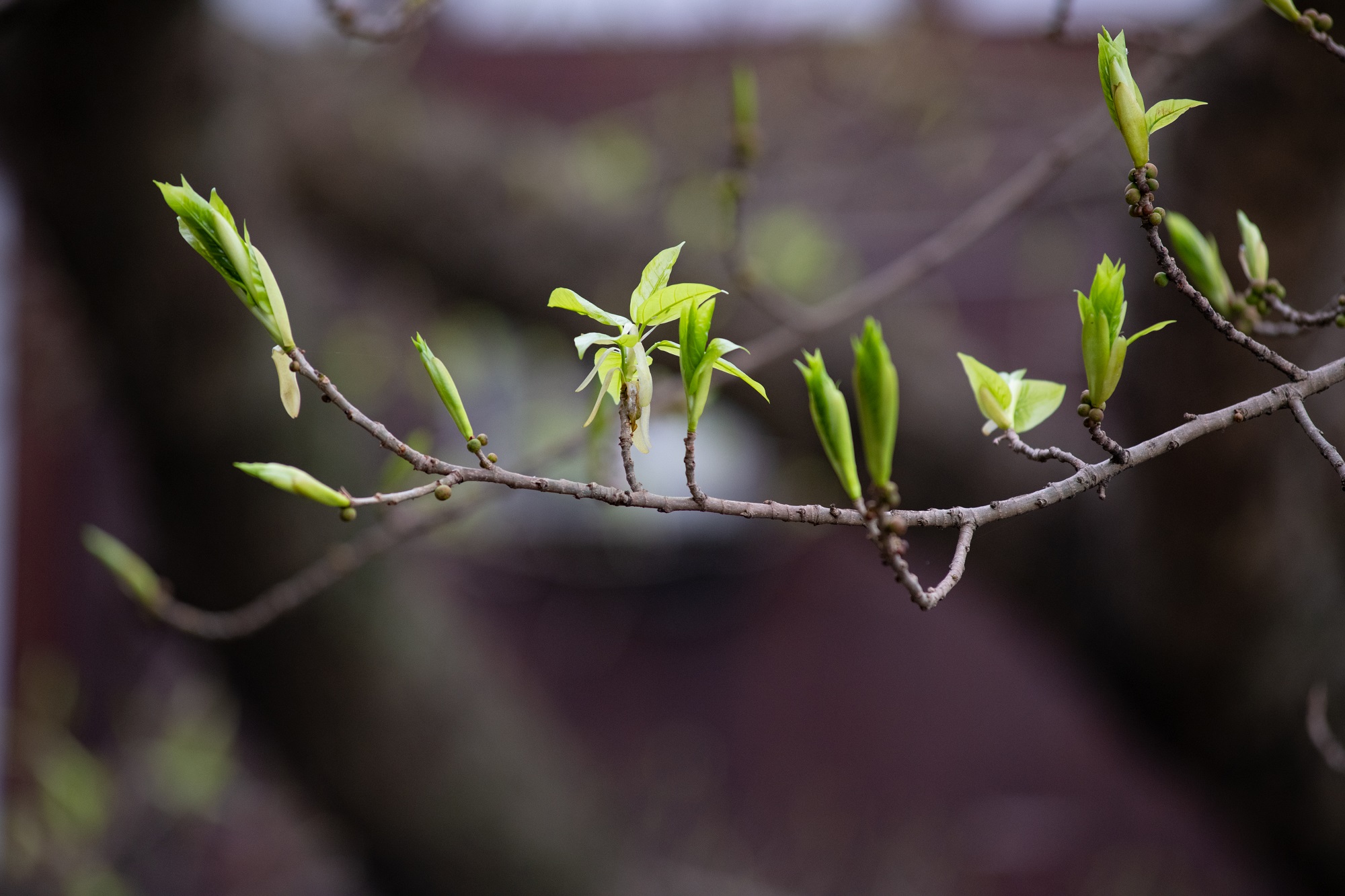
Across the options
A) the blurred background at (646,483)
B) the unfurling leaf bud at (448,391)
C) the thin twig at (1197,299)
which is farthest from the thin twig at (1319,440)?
the blurred background at (646,483)

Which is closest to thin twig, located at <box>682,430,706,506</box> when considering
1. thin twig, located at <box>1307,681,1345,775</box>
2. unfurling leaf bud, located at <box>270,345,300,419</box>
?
unfurling leaf bud, located at <box>270,345,300,419</box>

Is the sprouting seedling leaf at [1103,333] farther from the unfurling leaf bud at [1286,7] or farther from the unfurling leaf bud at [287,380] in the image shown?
the unfurling leaf bud at [287,380]

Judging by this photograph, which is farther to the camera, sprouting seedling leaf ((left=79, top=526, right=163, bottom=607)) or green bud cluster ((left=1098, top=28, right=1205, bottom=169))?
sprouting seedling leaf ((left=79, top=526, right=163, bottom=607))

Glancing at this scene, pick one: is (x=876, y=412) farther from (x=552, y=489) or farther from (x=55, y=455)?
(x=55, y=455)

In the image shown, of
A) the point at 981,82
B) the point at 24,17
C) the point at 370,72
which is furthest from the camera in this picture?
the point at 981,82

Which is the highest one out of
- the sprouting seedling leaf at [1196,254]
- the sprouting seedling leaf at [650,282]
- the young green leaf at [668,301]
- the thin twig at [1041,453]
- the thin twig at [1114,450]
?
the sprouting seedling leaf at [1196,254]

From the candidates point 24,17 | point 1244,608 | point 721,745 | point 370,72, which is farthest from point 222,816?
point 1244,608

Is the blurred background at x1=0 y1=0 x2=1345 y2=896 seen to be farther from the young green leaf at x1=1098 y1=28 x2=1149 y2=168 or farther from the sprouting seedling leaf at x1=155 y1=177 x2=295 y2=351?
the young green leaf at x1=1098 y1=28 x2=1149 y2=168
